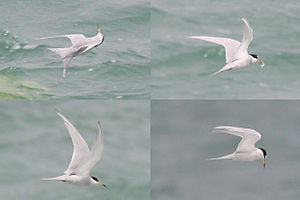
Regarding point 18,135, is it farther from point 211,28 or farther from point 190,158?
point 211,28

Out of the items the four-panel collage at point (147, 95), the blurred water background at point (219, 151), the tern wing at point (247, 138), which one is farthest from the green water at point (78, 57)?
the tern wing at point (247, 138)

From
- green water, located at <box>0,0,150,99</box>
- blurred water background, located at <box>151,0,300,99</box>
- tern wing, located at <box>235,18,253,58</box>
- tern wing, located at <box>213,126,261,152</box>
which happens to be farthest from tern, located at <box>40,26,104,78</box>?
blurred water background, located at <box>151,0,300,99</box>

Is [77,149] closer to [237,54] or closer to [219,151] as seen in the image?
[237,54]

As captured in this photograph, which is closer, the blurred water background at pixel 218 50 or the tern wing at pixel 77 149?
the tern wing at pixel 77 149

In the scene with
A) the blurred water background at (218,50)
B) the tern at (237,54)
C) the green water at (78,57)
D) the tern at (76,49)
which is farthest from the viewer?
the blurred water background at (218,50)

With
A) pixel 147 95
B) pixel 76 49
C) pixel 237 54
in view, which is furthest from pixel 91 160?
pixel 147 95

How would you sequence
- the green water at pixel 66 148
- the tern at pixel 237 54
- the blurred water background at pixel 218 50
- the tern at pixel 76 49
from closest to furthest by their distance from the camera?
the tern at pixel 76 49 → the tern at pixel 237 54 → the green water at pixel 66 148 → the blurred water background at pixel 218 50

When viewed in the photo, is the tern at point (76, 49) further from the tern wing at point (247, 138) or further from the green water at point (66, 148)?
the tern wing at point (247, 138)

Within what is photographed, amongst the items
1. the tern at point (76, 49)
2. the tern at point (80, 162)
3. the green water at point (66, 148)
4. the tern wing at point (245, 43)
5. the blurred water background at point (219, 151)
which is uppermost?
the tern wing at point (245, 43)

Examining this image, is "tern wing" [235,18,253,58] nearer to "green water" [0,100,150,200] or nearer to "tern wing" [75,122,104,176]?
"tern wing" [75,122,104,176]
